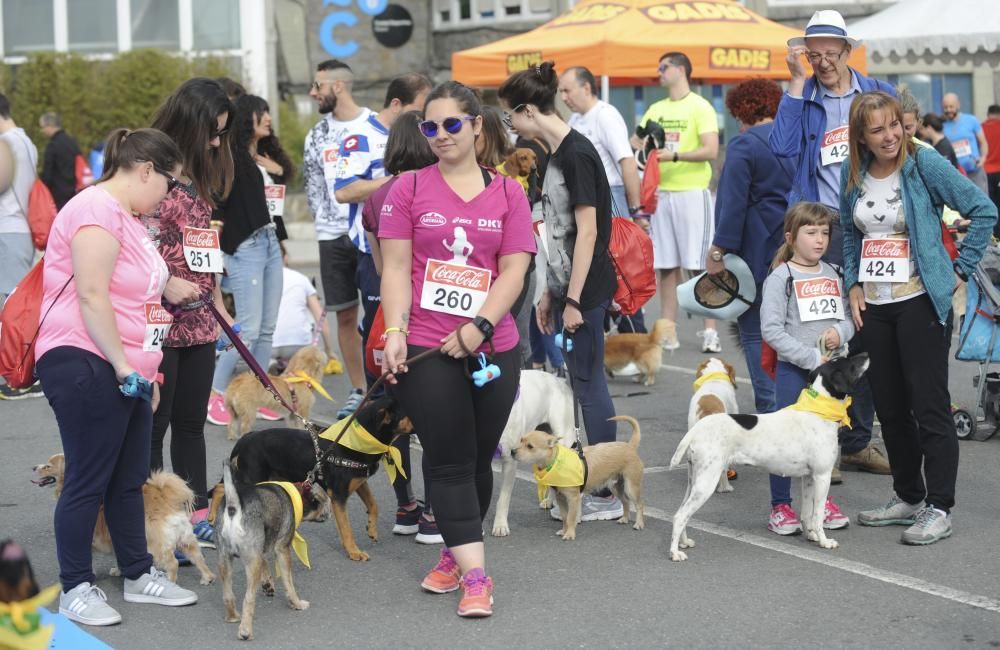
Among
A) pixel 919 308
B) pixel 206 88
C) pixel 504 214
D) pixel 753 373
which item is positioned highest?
pixel 206 88

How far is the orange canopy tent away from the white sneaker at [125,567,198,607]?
9958mm

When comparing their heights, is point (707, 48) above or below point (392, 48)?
below

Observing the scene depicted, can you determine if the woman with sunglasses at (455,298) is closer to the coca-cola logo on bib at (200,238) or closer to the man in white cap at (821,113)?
the coca-cola logo on bib at (200,238)

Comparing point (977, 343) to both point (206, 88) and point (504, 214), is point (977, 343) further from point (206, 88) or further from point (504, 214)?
point (206, 88)

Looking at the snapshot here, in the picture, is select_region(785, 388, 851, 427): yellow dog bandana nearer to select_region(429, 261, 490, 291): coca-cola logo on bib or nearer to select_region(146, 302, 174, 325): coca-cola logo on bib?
select_region(429, 261, 490, 291): coca-cola logo on bib

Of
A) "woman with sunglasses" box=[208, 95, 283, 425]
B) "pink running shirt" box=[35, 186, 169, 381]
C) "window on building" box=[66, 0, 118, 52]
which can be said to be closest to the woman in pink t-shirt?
"pink running shirt" box=[35, 186, 169, 381]

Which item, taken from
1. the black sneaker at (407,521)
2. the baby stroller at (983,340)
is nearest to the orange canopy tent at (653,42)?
the baby stroller at (983,340)

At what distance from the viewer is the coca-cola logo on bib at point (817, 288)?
601 cm

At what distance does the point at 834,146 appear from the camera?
648 cm

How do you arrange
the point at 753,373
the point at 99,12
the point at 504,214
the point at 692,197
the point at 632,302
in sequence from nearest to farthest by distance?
the point at 504,214
the point at 632,302
the point at 753,373
the point at 692,197
the point at 99,12

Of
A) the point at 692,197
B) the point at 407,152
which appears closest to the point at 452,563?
the point at 407,152

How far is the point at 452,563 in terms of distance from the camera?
516 cm

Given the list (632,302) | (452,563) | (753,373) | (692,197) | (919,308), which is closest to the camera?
(452,563)

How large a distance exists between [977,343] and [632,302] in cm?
234
